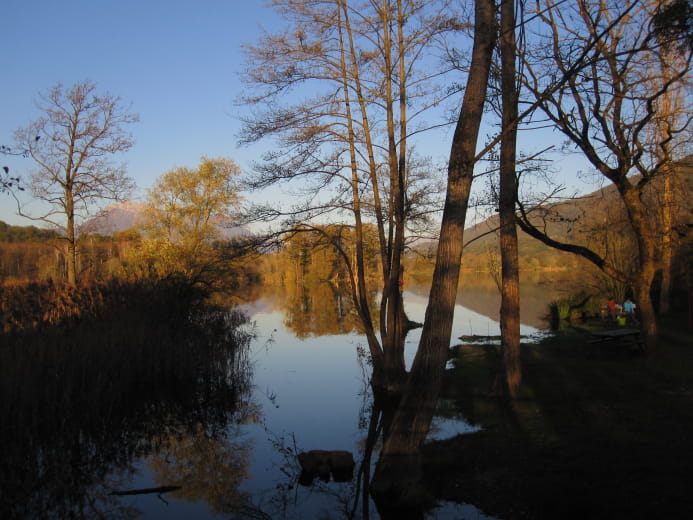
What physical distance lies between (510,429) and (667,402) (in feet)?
8.17

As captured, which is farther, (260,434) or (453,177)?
(260,434)

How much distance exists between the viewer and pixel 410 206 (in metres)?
12.6

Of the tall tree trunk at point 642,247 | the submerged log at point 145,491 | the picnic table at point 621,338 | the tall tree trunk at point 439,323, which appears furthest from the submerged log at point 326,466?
the picnic table at point 621,338

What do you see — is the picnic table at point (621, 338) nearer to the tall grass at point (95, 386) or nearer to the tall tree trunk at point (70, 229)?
the tall grass at point (95, 386)

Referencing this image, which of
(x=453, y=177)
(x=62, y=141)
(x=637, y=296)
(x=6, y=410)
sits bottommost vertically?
(x=6, y=410)

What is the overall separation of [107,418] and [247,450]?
8.92 ft

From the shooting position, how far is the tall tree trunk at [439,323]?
241 inches

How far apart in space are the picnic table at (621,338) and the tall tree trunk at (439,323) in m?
7.90

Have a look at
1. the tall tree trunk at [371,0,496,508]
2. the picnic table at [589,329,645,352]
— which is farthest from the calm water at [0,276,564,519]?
the picnic table at [589,329,645,352]

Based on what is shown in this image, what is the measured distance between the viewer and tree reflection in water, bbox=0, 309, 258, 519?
7176 mm

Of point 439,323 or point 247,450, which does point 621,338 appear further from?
point 247,450

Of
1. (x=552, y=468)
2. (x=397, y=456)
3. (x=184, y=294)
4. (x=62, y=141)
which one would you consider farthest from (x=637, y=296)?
(x=62, y=141)

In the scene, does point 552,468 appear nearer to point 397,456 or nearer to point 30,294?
point 397,456

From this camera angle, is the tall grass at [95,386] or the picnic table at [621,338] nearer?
the tall grass at [95,386]
